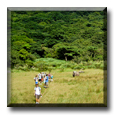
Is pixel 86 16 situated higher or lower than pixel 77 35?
higher

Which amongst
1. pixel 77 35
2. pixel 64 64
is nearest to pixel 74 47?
pixel 77 35

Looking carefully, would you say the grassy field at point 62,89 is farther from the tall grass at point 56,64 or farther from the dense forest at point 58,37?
the dense forest at point 58,37

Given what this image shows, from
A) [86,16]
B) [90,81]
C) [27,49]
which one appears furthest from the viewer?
[27,49]

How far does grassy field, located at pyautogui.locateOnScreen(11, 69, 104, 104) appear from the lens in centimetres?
417

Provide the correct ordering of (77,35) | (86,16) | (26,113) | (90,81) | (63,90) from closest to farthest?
(26,113) < (63,90) < (90,81) < (86,16) < (77,35)

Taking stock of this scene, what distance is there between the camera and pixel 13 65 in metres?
4.72

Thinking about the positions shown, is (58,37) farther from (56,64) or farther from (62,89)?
(62,89)

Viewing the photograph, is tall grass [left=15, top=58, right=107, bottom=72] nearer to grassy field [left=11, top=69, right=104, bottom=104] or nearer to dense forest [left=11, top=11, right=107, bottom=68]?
dense forest [left=11, top=11, right=107, bottom=68]

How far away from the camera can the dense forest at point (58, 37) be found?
17.4 feet

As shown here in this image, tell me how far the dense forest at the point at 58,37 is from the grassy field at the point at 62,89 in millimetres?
740

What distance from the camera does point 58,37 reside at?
6.56 m

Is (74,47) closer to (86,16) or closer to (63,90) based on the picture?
(86,16)

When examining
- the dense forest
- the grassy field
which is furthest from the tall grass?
the grassy field
